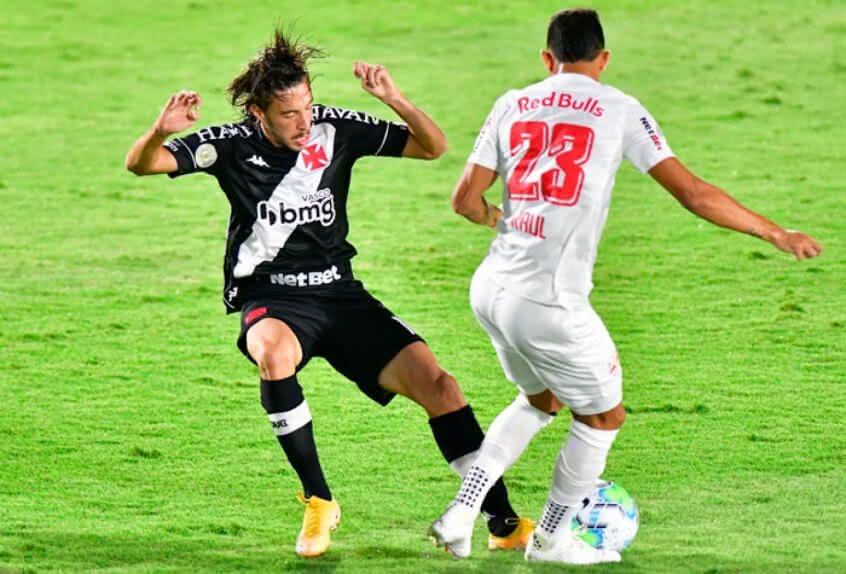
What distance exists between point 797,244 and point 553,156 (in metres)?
0.88

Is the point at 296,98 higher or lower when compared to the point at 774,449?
higher

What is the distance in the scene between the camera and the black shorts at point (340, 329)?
6.50 metres

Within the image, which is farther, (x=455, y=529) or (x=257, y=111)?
(x=257, y=111)

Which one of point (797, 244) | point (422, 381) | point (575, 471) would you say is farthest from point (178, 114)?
point (797, 244)

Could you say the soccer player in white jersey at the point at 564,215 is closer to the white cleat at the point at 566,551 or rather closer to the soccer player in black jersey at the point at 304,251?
the white cleat at the point at 566,551

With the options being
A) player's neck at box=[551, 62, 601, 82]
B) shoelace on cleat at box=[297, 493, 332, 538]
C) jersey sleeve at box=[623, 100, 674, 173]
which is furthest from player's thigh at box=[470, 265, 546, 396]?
shoelace on cleat at box=[297, 493, 332, 538]

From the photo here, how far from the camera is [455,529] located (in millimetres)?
5902

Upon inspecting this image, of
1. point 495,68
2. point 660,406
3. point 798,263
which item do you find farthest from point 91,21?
point 660,406

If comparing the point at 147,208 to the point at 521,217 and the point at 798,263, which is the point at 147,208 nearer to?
the point at 798,263

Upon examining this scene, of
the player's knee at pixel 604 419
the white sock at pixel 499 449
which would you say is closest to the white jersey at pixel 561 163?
the player's knee at pixel 604 419

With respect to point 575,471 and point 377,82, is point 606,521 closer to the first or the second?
point 575,471

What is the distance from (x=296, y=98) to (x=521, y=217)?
3.75ft

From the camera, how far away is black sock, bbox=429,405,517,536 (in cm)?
639

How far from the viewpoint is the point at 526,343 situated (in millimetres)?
5855
